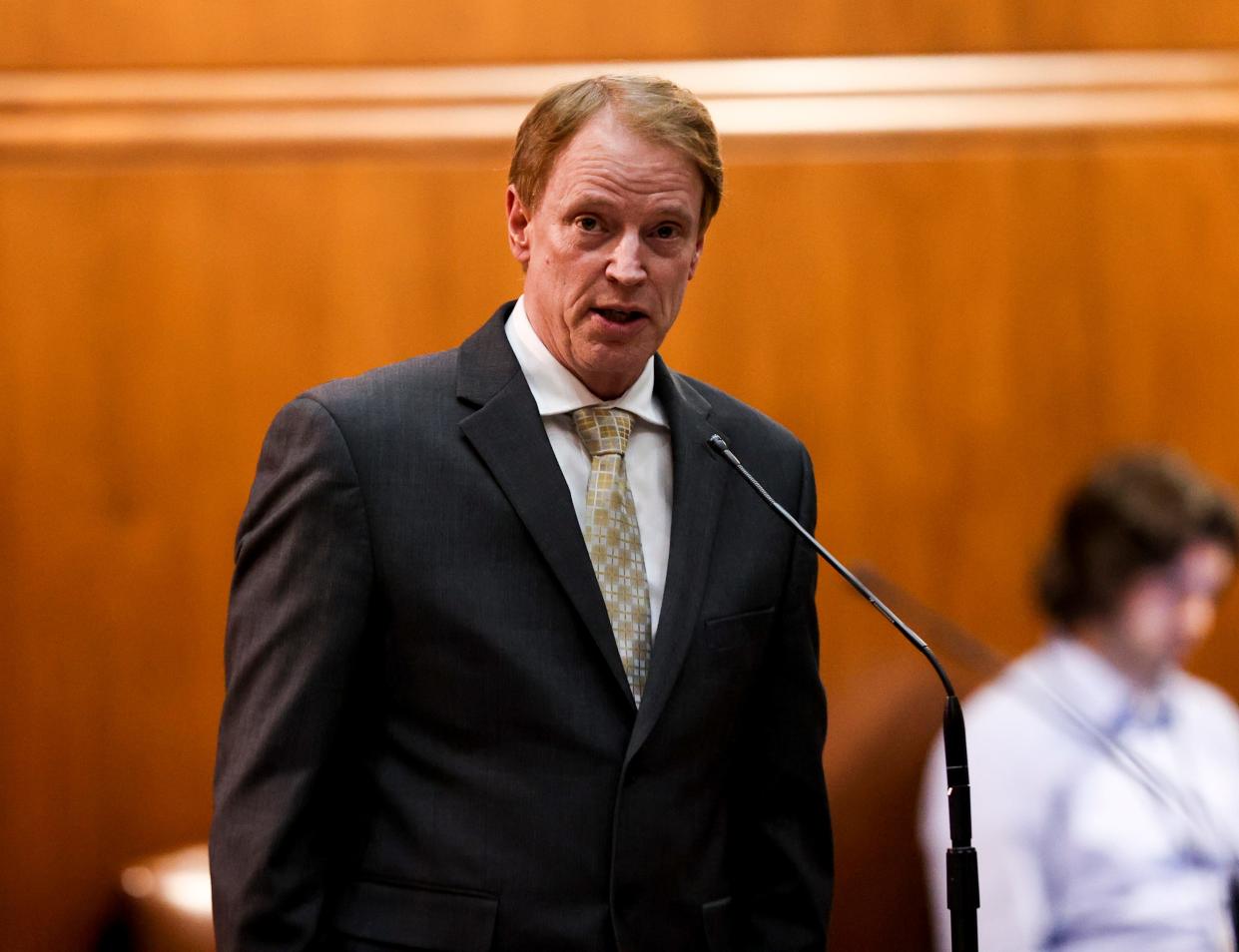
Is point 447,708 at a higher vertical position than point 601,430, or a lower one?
lower

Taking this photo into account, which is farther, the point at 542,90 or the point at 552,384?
the point at 542,90

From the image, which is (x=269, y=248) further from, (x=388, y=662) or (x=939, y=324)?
(x=388, y=662)

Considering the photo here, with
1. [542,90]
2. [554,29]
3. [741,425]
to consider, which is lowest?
[741,425]

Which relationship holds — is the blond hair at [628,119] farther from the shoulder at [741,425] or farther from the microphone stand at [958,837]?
the microphone stand at [958,837]

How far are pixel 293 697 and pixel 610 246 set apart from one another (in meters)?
0.45

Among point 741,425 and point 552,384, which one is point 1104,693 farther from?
point 552,384

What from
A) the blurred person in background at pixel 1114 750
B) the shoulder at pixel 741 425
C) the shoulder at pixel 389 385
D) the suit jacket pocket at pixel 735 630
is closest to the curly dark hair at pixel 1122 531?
the blurred person in background at pixel 1114 750

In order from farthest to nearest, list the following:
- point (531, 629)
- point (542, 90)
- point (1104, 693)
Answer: point (542, 90), point (1104, 693), point (531, 629)

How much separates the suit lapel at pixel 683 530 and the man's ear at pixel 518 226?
0.16 meters

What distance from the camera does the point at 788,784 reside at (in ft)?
4.29

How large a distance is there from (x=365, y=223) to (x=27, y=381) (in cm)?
54

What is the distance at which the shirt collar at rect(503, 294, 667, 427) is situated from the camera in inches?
49.1

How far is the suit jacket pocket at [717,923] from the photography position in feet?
3.93

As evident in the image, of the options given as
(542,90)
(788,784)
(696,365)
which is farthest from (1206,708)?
(542,90)
